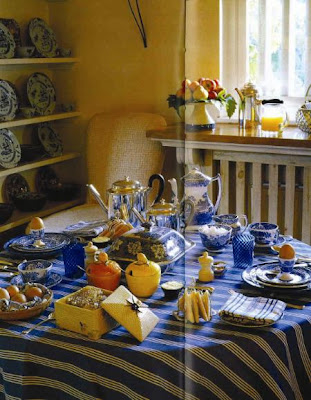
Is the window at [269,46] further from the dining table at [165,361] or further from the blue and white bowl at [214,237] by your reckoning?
the dining table at [165,361]

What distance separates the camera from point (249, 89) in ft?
8.57

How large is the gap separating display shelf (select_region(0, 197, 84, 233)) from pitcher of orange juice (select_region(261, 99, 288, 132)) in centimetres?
101

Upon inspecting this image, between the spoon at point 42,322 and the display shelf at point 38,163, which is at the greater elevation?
the display shelf at point 38,163

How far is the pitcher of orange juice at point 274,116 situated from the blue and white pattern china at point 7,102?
3.50ft

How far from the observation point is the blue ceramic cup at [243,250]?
63.1 inches

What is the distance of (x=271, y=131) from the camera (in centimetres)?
256

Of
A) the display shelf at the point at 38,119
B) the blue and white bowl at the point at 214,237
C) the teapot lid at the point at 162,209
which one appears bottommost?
the blue and white bowl at the point at 214,237

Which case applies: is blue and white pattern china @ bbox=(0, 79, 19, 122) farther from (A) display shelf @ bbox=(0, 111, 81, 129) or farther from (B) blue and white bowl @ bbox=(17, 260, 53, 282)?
(B) blue and white bowl @ bbox=(17, 260, 53, 282)

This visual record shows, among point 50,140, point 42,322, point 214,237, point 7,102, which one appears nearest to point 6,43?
point 7,102

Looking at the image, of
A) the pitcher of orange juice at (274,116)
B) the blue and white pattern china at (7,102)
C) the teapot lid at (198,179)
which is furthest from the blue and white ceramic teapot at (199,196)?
the blue and white pattern china at (7,102)

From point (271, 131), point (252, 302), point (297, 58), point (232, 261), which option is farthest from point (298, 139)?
point (252, 302)

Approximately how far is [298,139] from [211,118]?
1.50 feet

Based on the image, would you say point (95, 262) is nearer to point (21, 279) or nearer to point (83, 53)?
point (21, 279)

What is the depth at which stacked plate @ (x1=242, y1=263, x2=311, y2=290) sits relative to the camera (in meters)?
1.45
